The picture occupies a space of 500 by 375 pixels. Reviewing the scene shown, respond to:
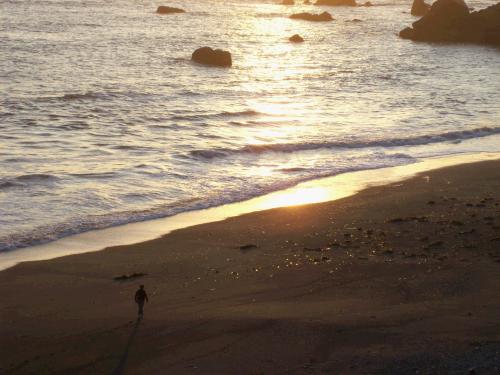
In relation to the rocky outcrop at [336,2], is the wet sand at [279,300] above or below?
below

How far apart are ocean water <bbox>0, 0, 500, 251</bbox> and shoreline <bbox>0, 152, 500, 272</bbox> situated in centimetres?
33

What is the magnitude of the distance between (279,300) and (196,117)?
1710cm

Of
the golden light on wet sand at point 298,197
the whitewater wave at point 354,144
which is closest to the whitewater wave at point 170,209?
the golden light on wet sand at point 298,197

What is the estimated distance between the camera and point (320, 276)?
496 inches

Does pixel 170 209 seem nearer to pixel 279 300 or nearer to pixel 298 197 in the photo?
pixel 298 197

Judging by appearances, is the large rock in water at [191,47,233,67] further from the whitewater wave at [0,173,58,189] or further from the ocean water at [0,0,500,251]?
the whitewater wave at [0,173,58,189]

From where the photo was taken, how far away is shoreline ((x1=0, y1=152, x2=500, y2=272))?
1451 centimetres

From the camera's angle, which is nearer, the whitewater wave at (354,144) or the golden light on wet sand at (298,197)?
the golden light on wet sand at (298,197)

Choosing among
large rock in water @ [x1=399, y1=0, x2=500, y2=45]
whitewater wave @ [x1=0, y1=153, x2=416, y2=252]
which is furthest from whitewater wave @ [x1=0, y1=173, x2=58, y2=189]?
large rock in water @ [x1=399, y1=0, x2=500, y2=45]

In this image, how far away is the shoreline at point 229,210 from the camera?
1451 centimetres

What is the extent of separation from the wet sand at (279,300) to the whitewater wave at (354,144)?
6.23 meters

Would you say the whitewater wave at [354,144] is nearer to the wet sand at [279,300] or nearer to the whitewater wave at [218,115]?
the whitewater wave at [218,115]

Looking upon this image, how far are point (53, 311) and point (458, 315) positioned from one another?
18.6 feet

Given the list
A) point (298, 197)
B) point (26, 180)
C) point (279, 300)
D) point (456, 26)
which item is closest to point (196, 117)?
point (26, 180)
